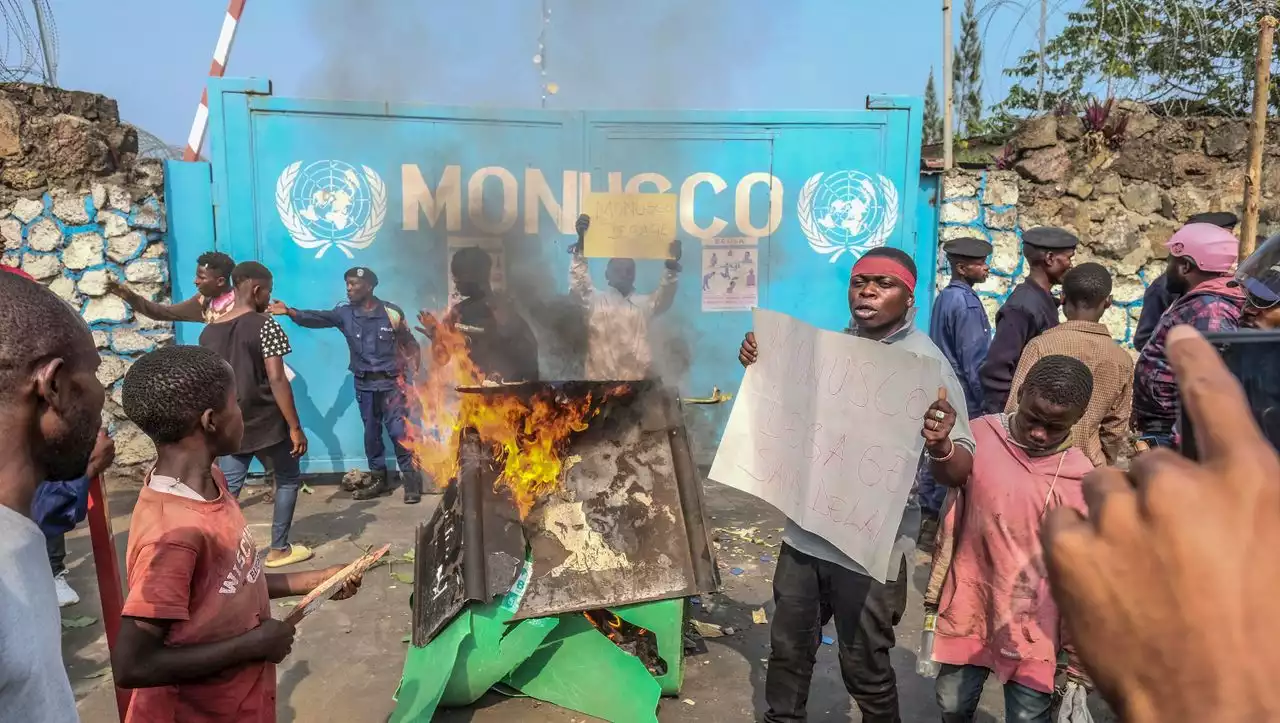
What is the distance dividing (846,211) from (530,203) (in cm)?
315

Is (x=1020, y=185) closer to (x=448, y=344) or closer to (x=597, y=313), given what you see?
(x=597, y=313)

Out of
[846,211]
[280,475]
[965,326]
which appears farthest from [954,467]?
[846,211]

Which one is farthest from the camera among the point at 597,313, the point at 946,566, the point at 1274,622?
the point at 597,313

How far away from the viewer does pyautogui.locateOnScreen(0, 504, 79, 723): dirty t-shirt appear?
3.37 feet

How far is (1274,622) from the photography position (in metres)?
0.61

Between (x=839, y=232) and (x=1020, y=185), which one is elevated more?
(x=1020, y=185)

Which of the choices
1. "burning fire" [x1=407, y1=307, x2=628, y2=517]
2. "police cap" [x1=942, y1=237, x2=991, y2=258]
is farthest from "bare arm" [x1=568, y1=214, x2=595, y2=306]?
"police cap" [x1=942, y1=237, x2=991, y2=258]

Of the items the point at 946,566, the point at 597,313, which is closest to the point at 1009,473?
the point at 946,566

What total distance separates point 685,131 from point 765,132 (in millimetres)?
797

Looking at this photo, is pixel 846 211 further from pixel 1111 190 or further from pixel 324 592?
pixel 324 592

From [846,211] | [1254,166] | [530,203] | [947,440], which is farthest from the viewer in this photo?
[846,211]

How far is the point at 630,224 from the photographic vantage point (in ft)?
23.4

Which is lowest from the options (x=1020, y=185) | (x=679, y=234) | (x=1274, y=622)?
(x=1274, y=622)

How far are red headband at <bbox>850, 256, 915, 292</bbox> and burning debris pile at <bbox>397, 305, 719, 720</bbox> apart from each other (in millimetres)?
1515
